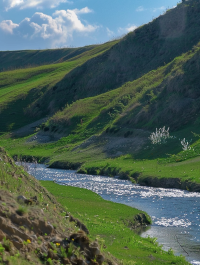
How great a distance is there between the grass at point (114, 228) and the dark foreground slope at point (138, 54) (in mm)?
78239

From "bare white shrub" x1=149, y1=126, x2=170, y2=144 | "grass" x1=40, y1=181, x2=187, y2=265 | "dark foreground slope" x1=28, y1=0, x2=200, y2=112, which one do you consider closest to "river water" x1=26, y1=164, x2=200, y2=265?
"grass" x1=40, y1=181, x2=187, y2=265

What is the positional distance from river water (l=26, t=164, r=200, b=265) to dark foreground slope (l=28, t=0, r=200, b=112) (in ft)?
218

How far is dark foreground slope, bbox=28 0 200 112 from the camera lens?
11019 cm

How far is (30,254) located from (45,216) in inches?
78.2

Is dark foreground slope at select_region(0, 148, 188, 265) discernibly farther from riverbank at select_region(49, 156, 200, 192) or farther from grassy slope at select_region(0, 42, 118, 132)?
grassy slope at select_region(0, 42, 118, 132)

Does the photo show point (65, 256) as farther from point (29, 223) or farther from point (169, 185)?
point (169, 185)

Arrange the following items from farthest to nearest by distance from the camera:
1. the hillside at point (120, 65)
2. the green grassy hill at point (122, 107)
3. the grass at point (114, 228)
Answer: the hillside at point (120, 65), the green grassy hill at point (122, 107), the grass at point (114, 228)

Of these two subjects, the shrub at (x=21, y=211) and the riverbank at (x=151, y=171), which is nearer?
the shrub at (x=21, y=211)

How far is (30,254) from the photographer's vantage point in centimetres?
1172

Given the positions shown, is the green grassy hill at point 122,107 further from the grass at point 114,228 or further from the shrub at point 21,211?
the shrub at point 21,211

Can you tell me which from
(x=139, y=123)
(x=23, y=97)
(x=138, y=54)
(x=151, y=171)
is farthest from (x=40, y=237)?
(x=23, y=97)

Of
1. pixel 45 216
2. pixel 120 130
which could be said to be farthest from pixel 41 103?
pixel 45 216

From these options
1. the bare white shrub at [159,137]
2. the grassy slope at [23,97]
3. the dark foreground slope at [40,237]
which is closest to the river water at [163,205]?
the dark foreground slope at [40,237]

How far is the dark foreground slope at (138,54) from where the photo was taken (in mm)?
110188
